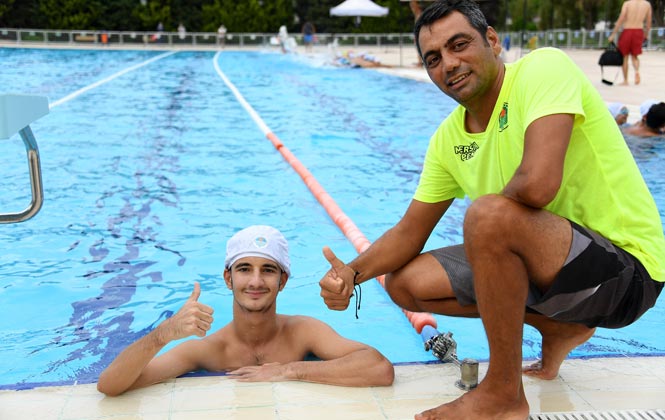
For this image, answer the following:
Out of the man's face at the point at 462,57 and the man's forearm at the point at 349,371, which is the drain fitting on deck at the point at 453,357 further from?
the man's face at the point at 462,57

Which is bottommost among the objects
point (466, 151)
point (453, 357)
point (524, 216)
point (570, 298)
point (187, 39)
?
point (453, 357)

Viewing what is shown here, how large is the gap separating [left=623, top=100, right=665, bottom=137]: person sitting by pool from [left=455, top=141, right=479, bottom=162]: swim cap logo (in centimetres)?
699

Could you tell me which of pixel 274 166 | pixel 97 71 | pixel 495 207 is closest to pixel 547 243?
pixel 495 207

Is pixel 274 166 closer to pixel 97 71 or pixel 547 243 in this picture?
pixel 547 243

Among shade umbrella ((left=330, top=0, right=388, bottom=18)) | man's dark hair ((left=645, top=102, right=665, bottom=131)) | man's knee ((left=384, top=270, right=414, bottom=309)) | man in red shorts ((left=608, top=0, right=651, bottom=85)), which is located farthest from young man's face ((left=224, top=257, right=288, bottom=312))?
shade umbrella ((left=330, top=0, right=388, bottom=18))

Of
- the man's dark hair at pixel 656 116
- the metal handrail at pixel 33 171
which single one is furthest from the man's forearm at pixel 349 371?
the man's dark hair at pixel 656 116

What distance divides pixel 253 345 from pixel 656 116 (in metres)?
7.22

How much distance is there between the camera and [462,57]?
2533 millimetres

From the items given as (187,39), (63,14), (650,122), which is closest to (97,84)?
(650,122)

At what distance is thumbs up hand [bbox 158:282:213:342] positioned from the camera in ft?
8.19

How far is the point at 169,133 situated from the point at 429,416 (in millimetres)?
9112

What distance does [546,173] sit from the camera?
223 cm

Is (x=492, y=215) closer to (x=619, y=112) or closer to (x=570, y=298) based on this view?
(x=570, y=298)

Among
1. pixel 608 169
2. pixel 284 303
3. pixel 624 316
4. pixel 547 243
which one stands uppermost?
pixel 608 169
